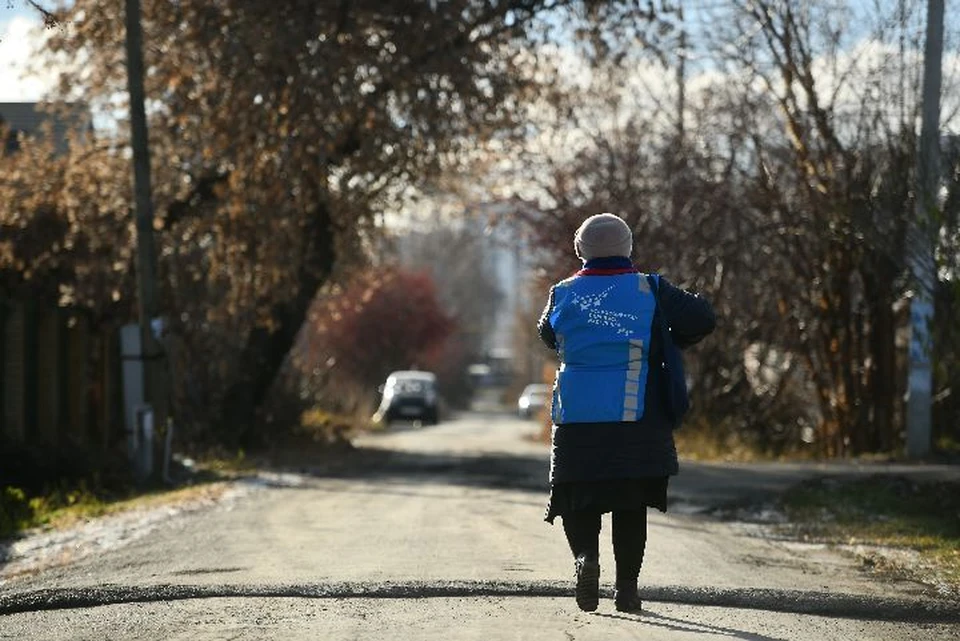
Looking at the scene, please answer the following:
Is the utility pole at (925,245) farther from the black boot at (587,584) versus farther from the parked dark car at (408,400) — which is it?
the parked dark car at (408,400)

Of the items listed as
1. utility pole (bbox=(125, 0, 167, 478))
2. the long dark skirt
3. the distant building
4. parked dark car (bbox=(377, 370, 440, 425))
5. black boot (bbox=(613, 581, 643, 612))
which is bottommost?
parked dark car (bbox=(377, 370, 440, 425))

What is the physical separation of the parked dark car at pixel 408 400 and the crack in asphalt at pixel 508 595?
45298 millimetres

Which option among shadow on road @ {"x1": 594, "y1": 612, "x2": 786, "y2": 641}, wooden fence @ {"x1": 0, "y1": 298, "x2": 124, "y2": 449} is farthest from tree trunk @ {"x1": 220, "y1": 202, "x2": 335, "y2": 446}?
shadow on road @ {"x1": 594, "y1": 612, "x2": 786, "y2": 641}

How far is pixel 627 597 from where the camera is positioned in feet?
24.6

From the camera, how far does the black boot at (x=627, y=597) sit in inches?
295

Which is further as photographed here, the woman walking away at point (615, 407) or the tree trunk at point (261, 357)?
the tree trunk at point (261, 357)

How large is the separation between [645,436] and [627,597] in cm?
73

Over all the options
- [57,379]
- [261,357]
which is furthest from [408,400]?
[57,379]

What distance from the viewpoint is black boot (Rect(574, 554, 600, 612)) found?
24.1 feet

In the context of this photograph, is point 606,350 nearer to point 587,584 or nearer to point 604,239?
point 604,239

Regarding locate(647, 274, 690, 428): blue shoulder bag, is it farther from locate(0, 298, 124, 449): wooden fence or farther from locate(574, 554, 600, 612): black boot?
locate(0, 298, 124, 449): wooden fence

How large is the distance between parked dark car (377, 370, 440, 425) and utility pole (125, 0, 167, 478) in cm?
3458

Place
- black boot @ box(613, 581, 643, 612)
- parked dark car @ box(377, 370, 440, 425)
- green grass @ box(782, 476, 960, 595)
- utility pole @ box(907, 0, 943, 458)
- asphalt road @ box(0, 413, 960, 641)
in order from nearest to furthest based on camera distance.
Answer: asphalt road @ box(0, 413, 960, 641) → black boot @ box(613, 581, 643, 612) → green grass @ box(782, 476, 960, 595) → utility pole @ box(907, 0, 943, 458) → parked dark car @ box(377, 370, 440, 425)

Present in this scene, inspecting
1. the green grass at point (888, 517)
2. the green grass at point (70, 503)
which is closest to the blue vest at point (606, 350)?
the green grass at point (888, 517)
